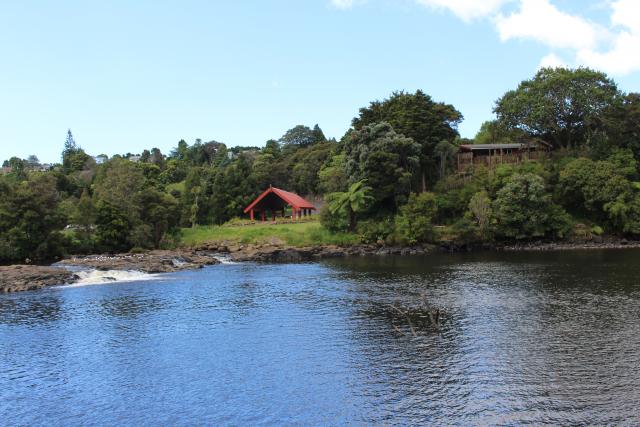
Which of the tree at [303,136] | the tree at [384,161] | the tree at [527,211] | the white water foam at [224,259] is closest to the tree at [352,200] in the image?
the tree at [384,161]

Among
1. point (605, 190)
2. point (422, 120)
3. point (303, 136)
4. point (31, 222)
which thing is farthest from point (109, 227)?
point (303, 136)

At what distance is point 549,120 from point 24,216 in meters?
68.8

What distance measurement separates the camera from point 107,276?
157 feet

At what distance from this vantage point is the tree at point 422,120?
247 feet

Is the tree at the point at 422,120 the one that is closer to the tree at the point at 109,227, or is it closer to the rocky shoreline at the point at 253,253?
the rocky shoreline at the point at 253,253

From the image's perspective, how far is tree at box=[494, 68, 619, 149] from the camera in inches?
2805

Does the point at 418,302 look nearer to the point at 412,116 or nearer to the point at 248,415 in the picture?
the point at 248,415

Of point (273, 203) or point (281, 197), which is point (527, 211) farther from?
point (273, 203)

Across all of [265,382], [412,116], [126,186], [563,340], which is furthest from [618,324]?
[126,186]

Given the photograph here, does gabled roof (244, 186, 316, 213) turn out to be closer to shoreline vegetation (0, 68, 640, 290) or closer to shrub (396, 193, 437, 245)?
shoreline vegetation (0, 68, 640, 290)

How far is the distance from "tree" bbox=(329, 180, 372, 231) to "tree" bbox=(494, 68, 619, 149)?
2517 cm

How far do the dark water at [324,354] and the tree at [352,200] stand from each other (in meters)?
27.6

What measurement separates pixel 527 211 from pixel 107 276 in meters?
49.3

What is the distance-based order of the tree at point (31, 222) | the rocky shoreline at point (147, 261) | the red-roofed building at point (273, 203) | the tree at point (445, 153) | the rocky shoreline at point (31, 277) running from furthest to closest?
the red-roofed building at point (273, 203) → the tree at point (445, 153) → the tree at point (31, 222) → the rocky shoreline at point (147, 261) → the rocky shoreline at point (31, 277)
